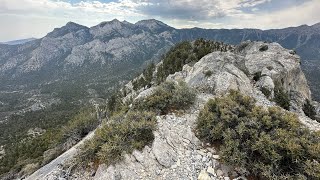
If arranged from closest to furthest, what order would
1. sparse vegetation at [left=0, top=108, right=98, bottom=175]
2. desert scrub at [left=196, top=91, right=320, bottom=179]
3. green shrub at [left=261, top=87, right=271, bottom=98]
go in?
desert scrub at [left=196, top=91, right=320, bottom=179] → green shrub at [left=261, top=87, right=271, bottom=98] → sparse vegetation at [left=0, top=108, right=98, bottom=175]

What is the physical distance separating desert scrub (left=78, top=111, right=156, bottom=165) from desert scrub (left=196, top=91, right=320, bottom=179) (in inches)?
161

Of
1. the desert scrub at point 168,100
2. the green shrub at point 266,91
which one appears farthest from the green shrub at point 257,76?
the desert scrub at point 168,100

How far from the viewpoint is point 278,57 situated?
47719 mm

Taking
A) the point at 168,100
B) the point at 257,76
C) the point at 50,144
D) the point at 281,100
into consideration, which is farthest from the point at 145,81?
the point at 168,100

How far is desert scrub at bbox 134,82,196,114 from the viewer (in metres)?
21.8

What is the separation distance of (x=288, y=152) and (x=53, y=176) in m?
14.8

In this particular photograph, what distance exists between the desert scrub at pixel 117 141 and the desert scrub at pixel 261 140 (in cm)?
409

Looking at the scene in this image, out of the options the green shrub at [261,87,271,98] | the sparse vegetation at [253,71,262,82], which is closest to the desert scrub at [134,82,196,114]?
the green shrub at [261,87,271,98]

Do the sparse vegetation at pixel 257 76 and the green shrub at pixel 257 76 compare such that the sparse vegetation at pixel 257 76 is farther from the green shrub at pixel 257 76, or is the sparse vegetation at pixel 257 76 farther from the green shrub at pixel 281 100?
the green shrub at pixel 281 100

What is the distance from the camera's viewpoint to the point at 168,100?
72.6ft

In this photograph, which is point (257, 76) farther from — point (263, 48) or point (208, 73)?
point (263, 48)

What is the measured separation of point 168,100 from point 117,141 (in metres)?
7.38

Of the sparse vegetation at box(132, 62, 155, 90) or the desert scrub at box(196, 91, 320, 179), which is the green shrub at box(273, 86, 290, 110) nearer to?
the desert scrub at box(196, 91, 320, 179)

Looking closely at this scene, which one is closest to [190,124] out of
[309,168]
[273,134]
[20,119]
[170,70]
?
[273,134]
